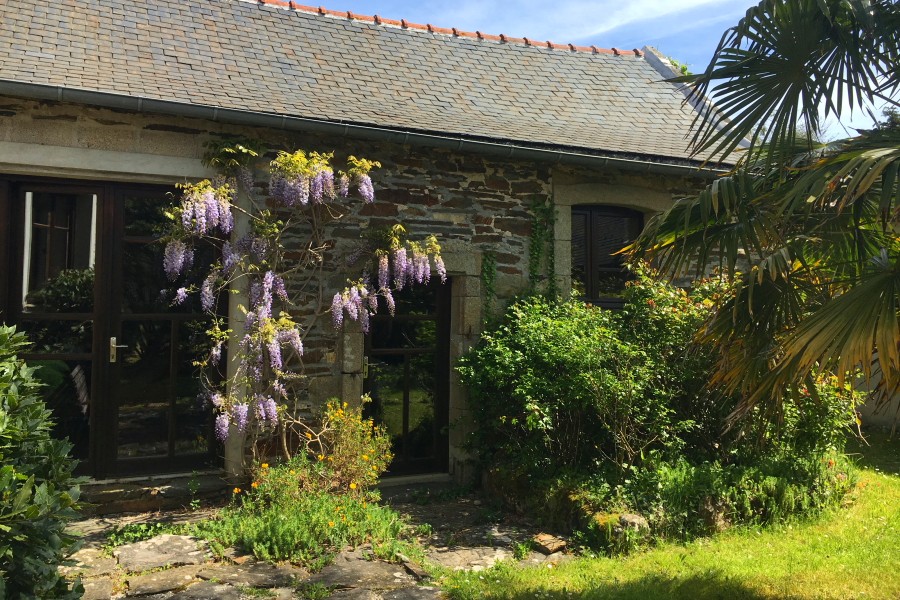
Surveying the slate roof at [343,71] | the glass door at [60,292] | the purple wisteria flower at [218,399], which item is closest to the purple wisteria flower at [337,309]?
the purple wisteria flower at [218,399]

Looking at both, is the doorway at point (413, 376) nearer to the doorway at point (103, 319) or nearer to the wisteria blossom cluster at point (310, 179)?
the wisteria blossom cluster at point (310, 179)

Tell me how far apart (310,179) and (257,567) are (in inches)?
116

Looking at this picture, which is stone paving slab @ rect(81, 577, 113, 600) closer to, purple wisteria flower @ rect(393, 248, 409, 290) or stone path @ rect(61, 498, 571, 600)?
stone path @ rect(61, 498, 571, 600)

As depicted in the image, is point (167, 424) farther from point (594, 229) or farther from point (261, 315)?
point (594, 229)

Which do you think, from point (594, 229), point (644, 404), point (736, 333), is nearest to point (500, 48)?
point (594, 229)

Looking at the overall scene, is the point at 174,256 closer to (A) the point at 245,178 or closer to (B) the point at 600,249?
(A) the point at 245,178

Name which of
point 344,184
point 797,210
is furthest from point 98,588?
point 797,210

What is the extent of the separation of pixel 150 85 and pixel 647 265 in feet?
15.1

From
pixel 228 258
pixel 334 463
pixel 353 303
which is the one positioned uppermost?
pixel 228 258

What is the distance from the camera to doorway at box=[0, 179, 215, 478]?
591 cm

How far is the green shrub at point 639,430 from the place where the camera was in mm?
5613

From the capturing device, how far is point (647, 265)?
702cm

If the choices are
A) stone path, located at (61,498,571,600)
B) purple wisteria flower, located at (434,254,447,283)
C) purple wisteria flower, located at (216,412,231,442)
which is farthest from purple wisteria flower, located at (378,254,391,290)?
stone path, located at (61,498,571,600)

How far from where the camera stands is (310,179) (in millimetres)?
6031
